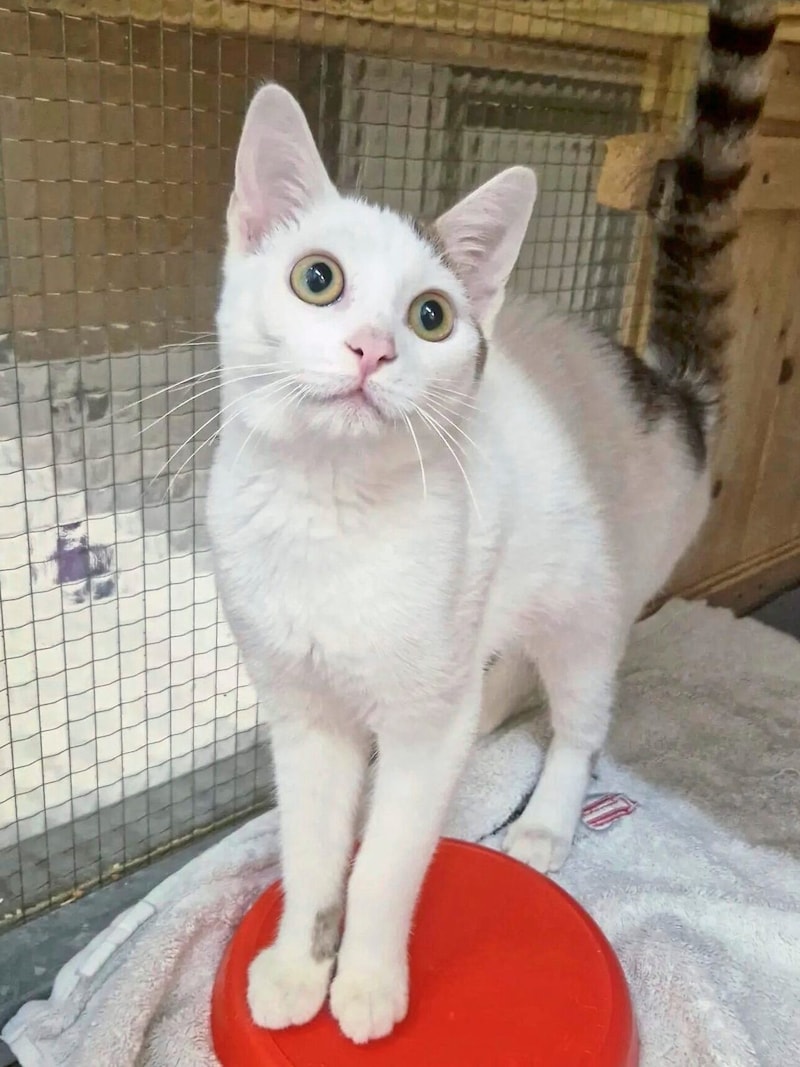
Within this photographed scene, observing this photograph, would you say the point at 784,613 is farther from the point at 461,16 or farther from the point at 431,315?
the point at 431,315

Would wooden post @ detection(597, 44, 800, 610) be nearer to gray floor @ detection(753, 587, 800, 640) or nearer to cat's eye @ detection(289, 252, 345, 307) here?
gray floor @ detection(753, 587, 800, 640)

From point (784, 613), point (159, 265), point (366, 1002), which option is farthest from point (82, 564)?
point (784, 613)

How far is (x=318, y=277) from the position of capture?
0.90 m

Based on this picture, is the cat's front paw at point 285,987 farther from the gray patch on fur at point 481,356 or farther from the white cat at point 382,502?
the gray patch on fur at point 481,356

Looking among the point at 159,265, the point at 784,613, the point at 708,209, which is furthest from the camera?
the point at 784,613

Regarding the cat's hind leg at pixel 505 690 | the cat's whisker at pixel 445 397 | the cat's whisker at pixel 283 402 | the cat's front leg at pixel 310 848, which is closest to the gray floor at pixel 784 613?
the cat's hind leg at pixel 505 690

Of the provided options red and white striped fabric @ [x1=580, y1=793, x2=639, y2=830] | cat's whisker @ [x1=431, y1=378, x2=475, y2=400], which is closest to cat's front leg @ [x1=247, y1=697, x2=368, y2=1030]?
cat's whisker @ [x1=431, y1=378, x2=475, y2=400]

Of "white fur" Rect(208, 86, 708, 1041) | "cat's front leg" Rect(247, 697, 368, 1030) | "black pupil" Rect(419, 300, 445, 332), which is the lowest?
"cat's front leg" Rect(247, 697, 368, 1030)

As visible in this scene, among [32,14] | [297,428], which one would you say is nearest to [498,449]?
[297,428]

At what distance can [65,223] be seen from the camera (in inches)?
61.1

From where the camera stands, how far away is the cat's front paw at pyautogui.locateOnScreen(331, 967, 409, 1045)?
3.56 feet

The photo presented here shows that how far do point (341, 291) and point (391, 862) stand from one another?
0.61 meters

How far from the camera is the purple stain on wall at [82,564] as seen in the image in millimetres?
1778

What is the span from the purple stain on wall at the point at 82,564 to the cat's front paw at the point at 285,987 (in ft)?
2.78
